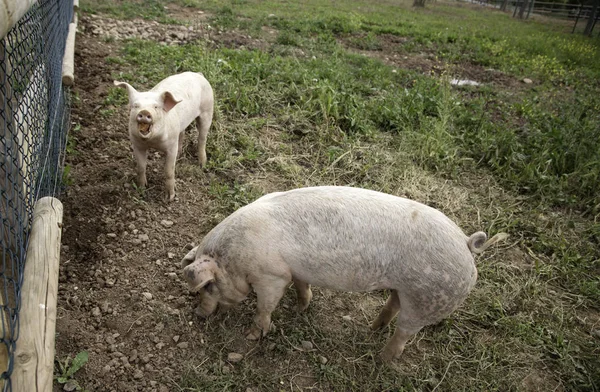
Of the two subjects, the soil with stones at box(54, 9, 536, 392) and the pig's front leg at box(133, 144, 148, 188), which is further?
the pig's front leg at box(133, 144, 148, 188)

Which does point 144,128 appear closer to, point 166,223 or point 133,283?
point 166,223

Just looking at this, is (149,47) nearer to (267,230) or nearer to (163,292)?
(163,292)

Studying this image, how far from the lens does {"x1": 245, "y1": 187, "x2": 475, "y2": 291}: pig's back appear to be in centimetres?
291

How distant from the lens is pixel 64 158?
4785mm

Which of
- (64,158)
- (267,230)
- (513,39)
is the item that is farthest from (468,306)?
(513,39)

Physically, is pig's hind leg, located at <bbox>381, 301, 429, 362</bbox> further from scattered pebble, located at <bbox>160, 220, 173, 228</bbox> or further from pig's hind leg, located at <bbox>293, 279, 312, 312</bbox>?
scattered pebble, located at <bbox>160, 220, 173, 228</bbox>

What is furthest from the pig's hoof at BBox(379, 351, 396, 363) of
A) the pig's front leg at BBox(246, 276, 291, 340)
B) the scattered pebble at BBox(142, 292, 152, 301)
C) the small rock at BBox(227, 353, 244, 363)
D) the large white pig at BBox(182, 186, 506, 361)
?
the scattered pebble at BBox(142, 292, 152, 301)

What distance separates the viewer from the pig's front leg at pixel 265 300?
311 cm

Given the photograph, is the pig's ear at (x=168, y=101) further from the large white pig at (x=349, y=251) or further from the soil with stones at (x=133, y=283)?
the large white pig at (x=349, y=251)

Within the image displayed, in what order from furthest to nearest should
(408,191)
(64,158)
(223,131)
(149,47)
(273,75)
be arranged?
(149,47)
(273,75)
(223,131)
(408,191)
(64,158)

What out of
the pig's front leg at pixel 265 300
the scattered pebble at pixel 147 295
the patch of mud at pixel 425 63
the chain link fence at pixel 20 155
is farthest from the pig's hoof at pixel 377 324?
the patch of mud at pixel 425 63

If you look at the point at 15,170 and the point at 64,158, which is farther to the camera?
the point at 64,158

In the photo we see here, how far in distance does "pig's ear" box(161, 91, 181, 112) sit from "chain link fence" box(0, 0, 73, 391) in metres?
1.07

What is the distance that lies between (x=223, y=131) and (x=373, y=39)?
7706 mm
